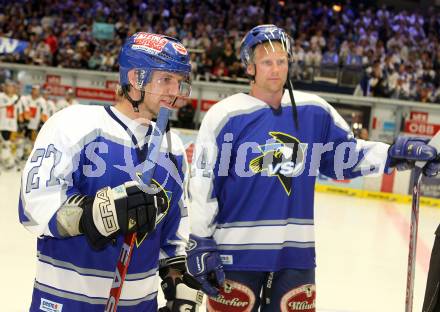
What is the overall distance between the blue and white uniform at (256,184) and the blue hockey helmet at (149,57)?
2.01 feet

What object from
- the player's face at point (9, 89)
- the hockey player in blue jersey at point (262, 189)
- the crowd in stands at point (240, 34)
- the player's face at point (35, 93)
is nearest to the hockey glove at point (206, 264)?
the hockey player in blue jersey at point (262, 189)

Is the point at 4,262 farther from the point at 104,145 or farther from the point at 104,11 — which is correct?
the point at 104,11

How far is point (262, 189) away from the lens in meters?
2.68

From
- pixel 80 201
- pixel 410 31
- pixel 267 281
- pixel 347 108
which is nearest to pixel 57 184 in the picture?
pixel 80 201

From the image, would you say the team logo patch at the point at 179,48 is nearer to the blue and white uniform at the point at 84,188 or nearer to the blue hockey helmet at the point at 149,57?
the blue hockey helmet at the point at 149,57

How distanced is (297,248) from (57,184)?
1168mm

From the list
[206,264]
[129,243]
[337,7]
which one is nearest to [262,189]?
[206,264]

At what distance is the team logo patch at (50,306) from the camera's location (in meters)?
2.05

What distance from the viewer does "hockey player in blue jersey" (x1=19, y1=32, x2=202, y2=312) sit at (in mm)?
1854

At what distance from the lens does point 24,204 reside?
1910 mm

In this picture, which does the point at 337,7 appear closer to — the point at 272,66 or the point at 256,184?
the point at 272,66

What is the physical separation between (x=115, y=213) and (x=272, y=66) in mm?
1154

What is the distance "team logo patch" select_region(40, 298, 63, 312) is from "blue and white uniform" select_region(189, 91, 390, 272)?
2.53ft

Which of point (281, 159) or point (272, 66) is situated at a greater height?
Answer: point (272, 66)
